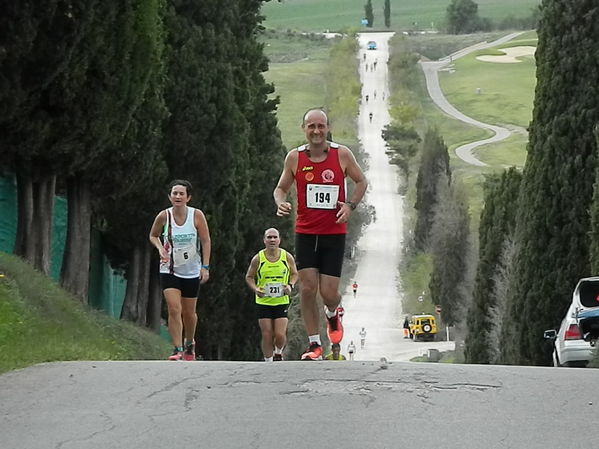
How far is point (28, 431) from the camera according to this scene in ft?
28.4

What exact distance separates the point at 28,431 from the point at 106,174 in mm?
13997

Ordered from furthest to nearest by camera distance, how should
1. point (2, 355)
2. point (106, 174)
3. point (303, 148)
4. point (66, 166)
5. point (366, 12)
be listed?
point (366, 12) < point (106, 174) < point (66, 166) < point (303, 148) < point (2, 355)

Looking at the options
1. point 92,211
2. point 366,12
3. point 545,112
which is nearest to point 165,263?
point 92,211

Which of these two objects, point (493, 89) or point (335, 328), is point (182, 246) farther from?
point (493, 89)

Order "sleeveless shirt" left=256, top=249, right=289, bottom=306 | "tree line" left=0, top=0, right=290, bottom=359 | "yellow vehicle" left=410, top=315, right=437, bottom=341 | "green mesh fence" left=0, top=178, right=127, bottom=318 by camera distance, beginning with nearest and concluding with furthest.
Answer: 1. "sleeveless shirt" left=256, top=249, right=289, bottom=306
2. "tree line" left=0, top=0, right=290, bottom=359
3. "green mesh fence" left=0, top=178, right=127, bottom=318
4. "yellow vehicle" left=410, top=315, right=437, bottom=341

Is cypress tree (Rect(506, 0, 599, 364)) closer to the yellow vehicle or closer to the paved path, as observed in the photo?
the yellow vehicle

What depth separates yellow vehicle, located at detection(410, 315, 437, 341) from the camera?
80688 millimetres

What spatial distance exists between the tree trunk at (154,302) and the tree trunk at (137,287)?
3.49 ft

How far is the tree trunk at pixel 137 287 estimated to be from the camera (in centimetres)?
2741

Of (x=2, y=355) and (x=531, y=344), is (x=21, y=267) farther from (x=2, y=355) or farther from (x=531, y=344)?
(x=531, y=344)

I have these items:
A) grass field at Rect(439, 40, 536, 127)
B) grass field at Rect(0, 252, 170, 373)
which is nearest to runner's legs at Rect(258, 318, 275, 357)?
grass field at Rect(0, 252, 170, 373)

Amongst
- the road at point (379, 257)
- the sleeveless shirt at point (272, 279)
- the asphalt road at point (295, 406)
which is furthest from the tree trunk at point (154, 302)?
the road at point (379, 257)

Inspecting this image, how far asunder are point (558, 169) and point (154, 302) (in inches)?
370

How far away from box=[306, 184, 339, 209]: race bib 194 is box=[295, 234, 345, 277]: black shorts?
0.34 meters
